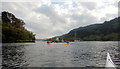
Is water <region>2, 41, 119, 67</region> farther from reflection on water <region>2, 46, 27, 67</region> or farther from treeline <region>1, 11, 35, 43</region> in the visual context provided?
treeline <region>1, 11, 35, 43</region>

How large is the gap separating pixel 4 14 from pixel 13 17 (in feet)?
47.2

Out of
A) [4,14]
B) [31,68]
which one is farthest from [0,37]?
[31,68]

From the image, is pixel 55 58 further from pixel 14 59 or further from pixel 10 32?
pixel 10 32

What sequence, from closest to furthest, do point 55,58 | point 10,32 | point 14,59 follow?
1. point 14,59
2. point 55,58
3. point 10,32

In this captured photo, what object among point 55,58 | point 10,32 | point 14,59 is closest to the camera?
point 14,59

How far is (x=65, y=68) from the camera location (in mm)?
13602

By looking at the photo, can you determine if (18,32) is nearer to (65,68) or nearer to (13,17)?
(13,17)

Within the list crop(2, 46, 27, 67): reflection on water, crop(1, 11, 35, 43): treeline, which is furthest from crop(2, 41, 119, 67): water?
crop(1, 11, 35, 43): treeline

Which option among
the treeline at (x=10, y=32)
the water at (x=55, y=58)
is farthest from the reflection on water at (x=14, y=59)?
the treeline at (x=10, y=32)

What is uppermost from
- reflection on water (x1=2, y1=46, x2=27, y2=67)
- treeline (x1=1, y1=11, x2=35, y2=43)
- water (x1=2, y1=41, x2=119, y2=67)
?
treeline (x1=1, y1=11, x2=35, y2=43)

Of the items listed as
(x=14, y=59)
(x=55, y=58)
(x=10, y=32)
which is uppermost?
(x=10, y=32)

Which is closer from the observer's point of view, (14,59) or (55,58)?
(14,59)

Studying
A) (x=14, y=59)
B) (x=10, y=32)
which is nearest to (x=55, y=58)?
(x=14, y=59)

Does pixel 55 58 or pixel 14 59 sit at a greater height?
pixel 14 59
